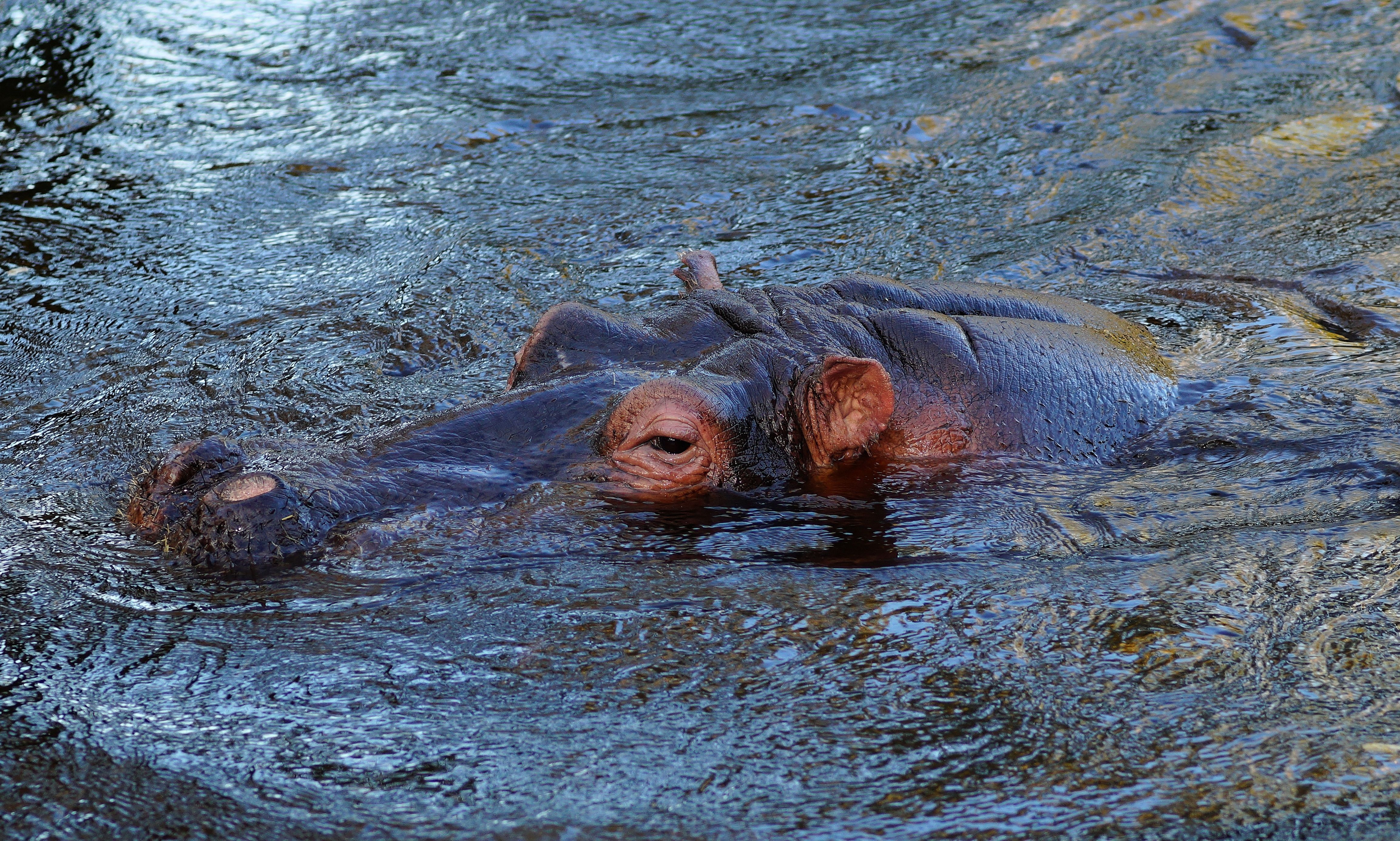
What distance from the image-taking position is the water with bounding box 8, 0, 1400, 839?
2953 mm

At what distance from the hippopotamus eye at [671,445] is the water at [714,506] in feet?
0.77

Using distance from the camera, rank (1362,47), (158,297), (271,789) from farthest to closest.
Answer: (1362,47) < (158,297) < (271,789)

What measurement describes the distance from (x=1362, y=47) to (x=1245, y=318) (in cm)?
486

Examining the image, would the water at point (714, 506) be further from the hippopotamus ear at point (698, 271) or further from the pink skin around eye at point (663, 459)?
the hippopotamus ear at point (698, 271)

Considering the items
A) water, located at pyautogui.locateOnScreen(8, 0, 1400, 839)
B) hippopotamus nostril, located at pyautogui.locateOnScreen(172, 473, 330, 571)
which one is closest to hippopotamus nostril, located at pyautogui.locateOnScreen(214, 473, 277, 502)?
hippopotamus nostril, located at pyautogui.locateOnScreen(172, 473, 330, 571)

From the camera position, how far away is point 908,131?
8.81 meters

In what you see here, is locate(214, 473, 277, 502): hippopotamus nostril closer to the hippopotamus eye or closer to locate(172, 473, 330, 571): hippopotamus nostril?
locate(172, 473, 330, 571): hippopotamus nostril

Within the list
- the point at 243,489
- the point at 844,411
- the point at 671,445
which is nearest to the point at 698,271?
the point at 844,411

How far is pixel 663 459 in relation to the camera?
4168 mm

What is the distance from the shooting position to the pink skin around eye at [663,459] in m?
4.11

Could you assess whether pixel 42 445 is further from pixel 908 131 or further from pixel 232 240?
pixel 908 131

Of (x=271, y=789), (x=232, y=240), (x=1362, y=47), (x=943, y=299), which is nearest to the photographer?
(x=271, y=789)

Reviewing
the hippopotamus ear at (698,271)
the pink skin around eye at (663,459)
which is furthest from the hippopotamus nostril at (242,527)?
the hippopotamus ear at (698,271)

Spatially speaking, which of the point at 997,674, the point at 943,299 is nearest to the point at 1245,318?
the point at 943,299
